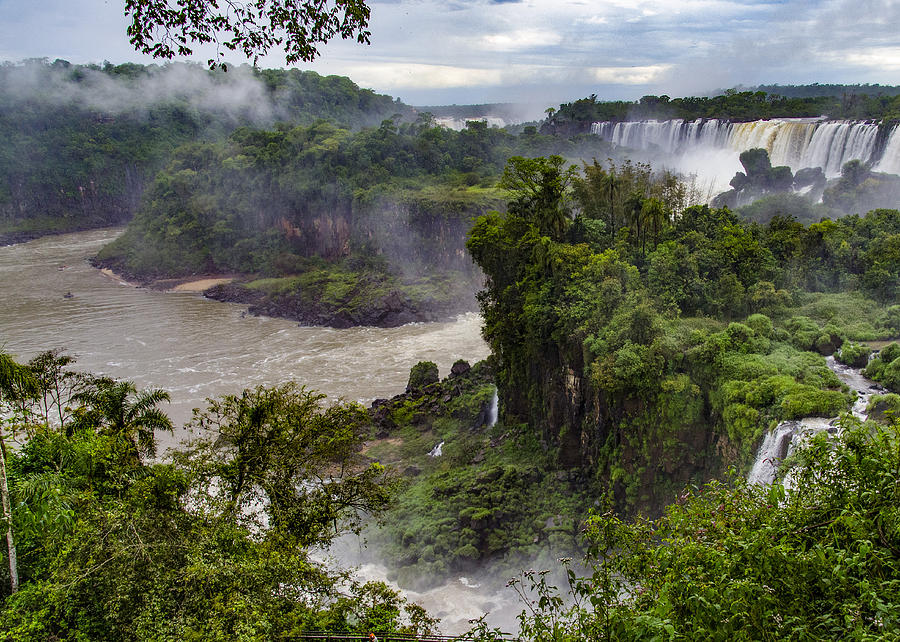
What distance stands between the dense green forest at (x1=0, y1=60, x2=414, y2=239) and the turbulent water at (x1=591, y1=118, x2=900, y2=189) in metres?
52.8

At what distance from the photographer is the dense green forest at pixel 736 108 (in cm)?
4662

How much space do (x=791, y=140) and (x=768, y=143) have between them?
5.98 feet

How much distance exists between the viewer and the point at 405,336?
4547cm

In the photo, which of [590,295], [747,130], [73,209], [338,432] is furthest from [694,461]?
[73,209]

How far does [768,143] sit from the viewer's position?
4509cm

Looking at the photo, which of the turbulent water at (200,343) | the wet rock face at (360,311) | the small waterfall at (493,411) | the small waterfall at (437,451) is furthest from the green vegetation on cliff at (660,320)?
the wet rock face at (360,311)

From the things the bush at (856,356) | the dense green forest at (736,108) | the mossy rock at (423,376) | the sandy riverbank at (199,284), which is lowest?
the sandy riverbank at (199,284)

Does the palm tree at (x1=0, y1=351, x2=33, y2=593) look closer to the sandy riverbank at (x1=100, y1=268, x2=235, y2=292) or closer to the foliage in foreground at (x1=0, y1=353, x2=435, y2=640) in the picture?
the foliage in foreground at (x1=0, y1=353, x2=435, y2=640)

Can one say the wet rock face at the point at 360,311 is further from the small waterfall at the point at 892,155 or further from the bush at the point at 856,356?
the bush at the point at 856,356

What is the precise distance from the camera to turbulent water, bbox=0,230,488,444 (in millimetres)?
37281

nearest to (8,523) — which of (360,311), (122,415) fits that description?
(122,415)

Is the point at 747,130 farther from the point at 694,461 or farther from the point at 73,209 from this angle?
the point at 73,209

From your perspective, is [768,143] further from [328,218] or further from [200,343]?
[200,343]

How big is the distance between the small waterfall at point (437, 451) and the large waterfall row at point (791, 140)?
31.4 metres
